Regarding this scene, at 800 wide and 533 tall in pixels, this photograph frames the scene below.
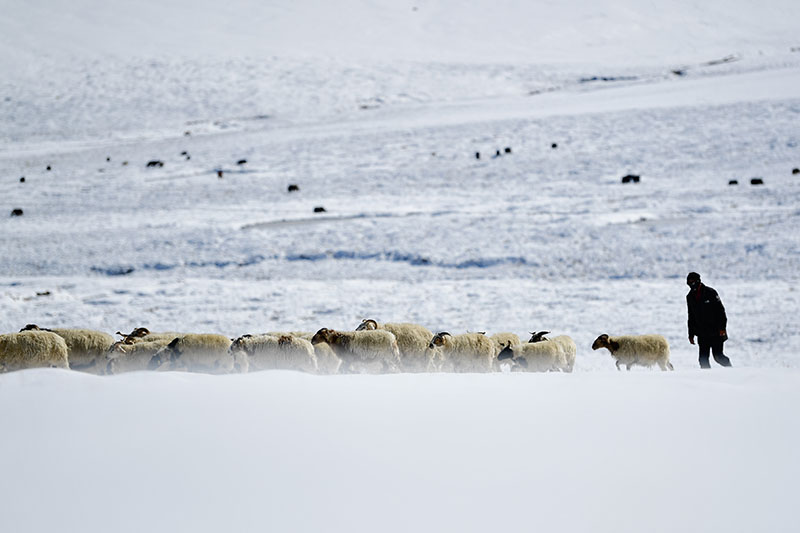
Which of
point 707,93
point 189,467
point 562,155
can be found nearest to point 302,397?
point 189,467

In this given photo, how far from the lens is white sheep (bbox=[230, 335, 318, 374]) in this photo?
7.80 meters

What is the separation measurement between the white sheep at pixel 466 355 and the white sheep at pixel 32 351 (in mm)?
3565

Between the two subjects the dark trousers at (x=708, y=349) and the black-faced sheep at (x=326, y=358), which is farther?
the dark trousers at (x=708, y=349)

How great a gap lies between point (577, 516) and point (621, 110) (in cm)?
2940

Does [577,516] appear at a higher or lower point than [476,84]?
lower

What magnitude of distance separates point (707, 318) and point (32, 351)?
6483 mm

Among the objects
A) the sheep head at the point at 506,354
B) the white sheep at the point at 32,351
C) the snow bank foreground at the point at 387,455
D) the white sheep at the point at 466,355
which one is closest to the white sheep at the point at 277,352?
the white sheep at the point at 466,355

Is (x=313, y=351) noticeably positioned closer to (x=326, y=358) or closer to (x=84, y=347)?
(x=326, y=358)

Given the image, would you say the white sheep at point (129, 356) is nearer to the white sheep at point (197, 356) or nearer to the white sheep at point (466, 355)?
the white sheep at point (197, 356)

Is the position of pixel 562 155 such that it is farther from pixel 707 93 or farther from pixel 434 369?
pixel 434 369

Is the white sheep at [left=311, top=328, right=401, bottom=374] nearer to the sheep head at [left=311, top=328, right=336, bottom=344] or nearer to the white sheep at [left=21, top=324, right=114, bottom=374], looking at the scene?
the sheep head at [left=311, top=328, right=336, bottom=344]

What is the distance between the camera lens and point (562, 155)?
25.8 m

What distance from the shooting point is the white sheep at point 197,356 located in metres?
7.79

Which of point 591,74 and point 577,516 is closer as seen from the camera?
point 577,516
